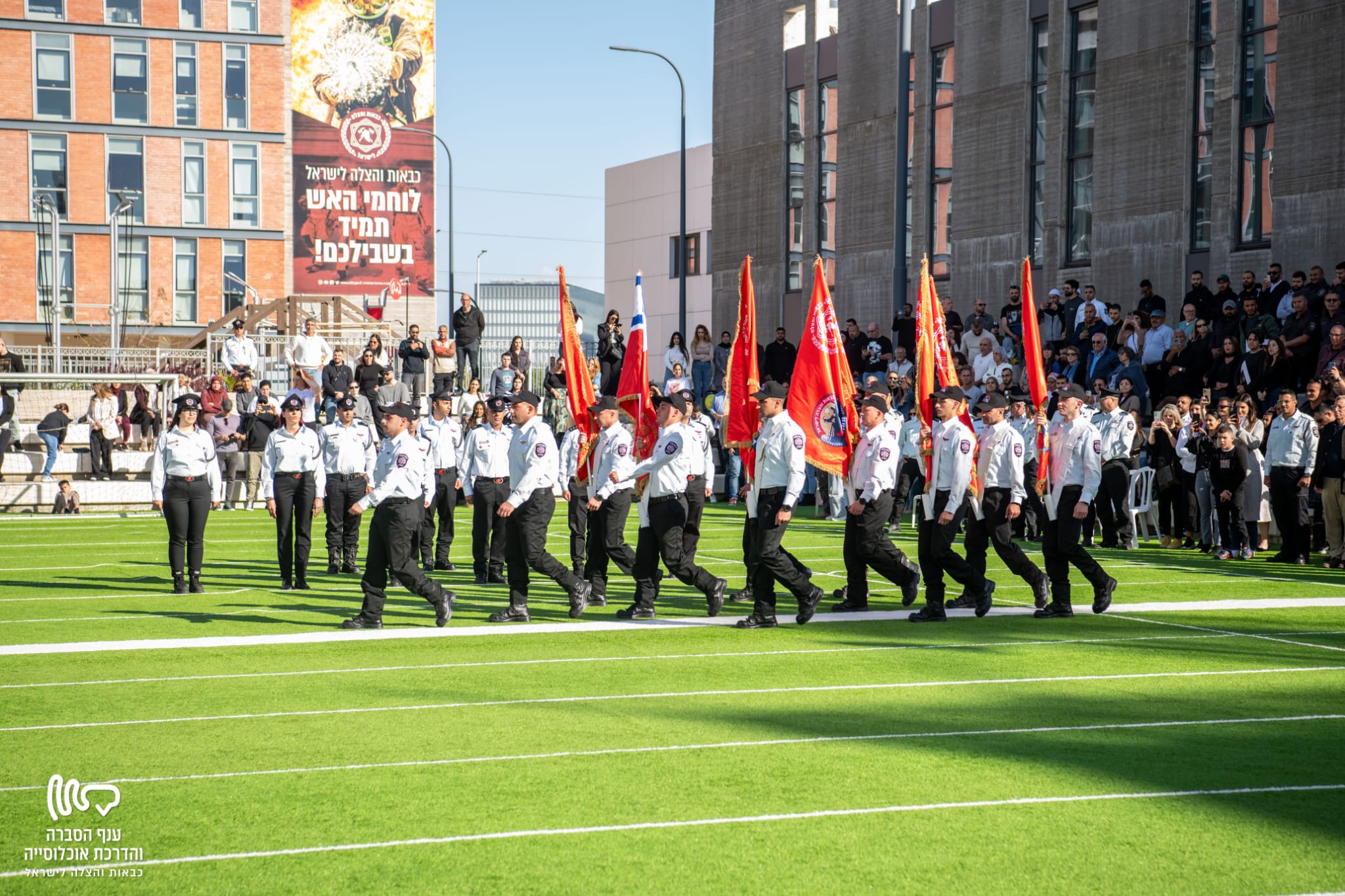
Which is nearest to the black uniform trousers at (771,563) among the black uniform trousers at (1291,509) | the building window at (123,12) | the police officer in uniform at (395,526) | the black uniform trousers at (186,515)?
the police officer in uniform at (395,526)

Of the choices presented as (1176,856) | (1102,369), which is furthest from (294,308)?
(1176,856)

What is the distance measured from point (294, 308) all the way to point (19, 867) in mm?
33047

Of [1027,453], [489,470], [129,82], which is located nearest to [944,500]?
[489,470]

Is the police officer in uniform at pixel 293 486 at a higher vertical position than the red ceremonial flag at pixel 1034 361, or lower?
lower

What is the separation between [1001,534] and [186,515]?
8591 mm

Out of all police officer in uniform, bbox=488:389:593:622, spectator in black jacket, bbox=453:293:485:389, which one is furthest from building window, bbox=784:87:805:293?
police officer in uniform, bbox=488:389:593:622

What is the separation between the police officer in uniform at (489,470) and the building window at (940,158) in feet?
63.7

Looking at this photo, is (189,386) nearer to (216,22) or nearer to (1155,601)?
(1155,601)

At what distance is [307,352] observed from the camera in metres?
31.2

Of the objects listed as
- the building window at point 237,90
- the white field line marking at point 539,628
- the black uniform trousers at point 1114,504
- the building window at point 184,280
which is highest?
the building window at point 237,90

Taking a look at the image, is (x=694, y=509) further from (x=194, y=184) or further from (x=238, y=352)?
(x=194, y=184)

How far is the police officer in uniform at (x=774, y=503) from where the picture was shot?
12469 millimetres

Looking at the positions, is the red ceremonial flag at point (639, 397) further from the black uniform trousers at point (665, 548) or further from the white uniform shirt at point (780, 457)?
the white uniform shirt at point (780, 457)

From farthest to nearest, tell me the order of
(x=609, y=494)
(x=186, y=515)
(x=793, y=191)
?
(x=793, y=191), (x=186, y=515), (x=609, y=494)
